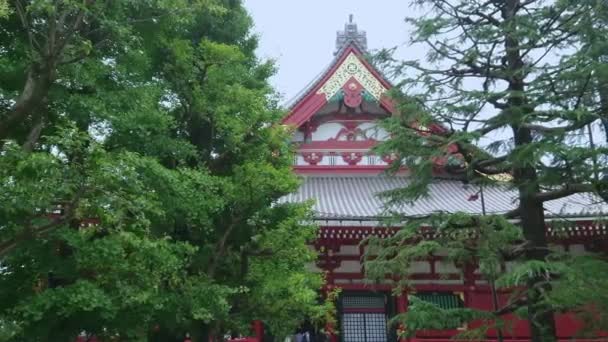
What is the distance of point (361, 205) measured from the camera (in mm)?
13219

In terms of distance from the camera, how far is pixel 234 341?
11.8 metres

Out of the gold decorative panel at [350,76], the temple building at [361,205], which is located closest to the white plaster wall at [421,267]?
the temple building at [361,205]

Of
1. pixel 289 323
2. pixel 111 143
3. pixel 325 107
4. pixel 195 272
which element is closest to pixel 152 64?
pixel 111 143

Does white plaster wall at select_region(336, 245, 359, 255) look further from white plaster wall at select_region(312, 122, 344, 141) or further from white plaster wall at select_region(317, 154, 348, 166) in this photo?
white plaster wall at select_region(312, 122, 344, 141)

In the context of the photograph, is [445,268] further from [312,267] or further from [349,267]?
[312,267]

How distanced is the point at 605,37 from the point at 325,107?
10.2m

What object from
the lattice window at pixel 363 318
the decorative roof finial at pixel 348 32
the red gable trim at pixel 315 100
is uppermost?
the decorative roof finial at pixel 348 32

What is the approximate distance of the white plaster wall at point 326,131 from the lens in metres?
15.9

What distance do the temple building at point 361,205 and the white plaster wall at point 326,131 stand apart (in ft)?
0.09

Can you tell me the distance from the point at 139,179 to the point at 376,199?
8.41 metres

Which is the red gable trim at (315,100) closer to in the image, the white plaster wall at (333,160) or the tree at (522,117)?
the white plaster wall at (333,160)

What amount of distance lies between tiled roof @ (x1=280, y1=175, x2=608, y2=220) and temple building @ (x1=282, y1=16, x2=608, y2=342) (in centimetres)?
2

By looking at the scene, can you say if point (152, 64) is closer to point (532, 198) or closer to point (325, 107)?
point (532, 198)

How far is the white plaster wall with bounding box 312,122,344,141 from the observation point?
15.9 m
